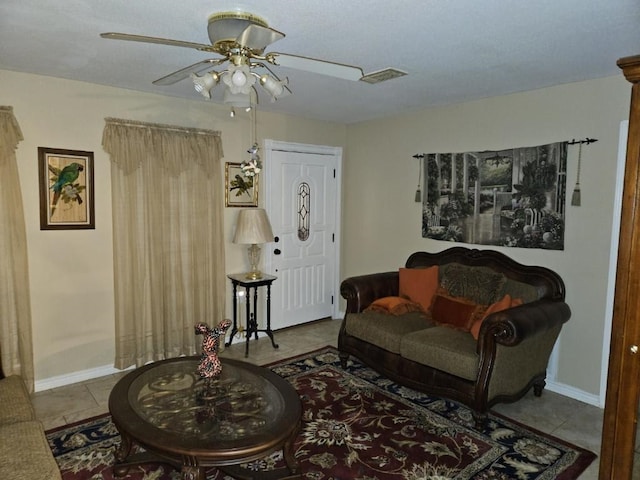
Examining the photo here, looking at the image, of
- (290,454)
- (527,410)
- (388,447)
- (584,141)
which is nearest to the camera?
(290,454)

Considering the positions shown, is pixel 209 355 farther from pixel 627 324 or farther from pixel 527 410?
pixel 527 410

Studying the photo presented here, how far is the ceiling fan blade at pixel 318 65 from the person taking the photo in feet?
6.55

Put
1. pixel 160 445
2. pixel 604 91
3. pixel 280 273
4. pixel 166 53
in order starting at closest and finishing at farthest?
pixel 160 445
pixel 166 53
pixel 604 91
pixel 280 273

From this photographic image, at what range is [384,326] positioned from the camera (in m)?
3.52

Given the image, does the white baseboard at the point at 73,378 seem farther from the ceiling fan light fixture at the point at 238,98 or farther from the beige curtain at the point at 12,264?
the ceiling fan light fixture at the point at 238,98

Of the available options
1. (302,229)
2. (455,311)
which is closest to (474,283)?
(455,311)

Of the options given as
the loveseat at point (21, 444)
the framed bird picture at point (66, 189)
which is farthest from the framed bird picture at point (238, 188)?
the loveseat at point (21, 444)

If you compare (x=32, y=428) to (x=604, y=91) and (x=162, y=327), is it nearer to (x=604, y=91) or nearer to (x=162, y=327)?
(x=162, y=327)

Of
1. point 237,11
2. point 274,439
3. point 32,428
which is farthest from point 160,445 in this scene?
point 237,11

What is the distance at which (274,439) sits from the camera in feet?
6.31

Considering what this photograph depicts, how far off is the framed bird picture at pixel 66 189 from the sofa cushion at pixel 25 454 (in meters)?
1.83

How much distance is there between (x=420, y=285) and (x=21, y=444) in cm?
310

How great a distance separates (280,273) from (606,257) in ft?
10.3

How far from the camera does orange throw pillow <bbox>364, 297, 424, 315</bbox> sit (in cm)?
377
